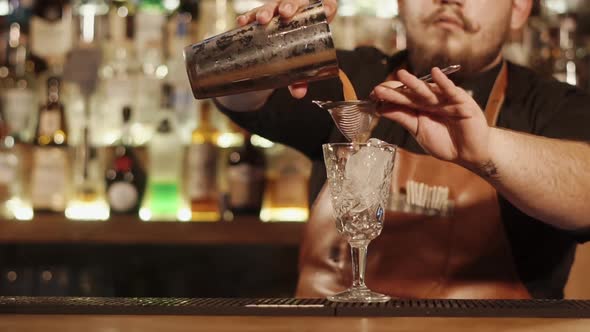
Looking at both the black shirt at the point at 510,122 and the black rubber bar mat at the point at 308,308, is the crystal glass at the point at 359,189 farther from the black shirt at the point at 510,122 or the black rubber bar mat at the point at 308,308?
the black shirt at the point at 510,122

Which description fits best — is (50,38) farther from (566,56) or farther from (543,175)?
(543,175)

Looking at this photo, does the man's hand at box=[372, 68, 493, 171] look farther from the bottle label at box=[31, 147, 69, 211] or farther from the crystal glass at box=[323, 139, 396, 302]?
the bottle label at box=[31, 147, 69, 211]

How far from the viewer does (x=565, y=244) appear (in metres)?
1.64

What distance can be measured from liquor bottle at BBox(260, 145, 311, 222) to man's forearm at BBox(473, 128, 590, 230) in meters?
1.15

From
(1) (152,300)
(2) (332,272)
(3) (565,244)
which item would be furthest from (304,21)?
(3) (565,244)

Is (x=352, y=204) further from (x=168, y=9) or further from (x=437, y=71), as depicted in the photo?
(x=168, y=9)

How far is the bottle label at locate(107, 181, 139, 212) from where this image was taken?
2533 mm

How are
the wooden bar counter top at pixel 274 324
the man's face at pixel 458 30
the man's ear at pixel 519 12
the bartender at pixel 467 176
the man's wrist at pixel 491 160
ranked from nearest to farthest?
the wooden bar counter top at pixel 274 324 → the man's wrist at pixel 491 160 → the bartender at pixel 467 176 → the man's face at pixel 458 30 → the man's ear at pixel 519 12

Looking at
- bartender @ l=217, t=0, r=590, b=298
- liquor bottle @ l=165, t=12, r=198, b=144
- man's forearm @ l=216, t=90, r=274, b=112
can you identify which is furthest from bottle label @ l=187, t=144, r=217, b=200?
man's forearm @ l=216, t=90, r=274, b=112

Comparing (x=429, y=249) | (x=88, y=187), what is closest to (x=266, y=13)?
(x=429, y=249)

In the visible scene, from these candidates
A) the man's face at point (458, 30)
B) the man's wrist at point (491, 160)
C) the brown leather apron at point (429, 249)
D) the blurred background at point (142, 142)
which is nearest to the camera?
the man's wrist at point (491, 160)

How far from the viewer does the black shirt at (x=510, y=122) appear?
1.62 m

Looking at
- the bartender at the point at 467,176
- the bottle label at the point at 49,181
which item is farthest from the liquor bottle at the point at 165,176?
the bartender at the point at 467,176

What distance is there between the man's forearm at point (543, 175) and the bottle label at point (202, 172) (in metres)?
1.27
